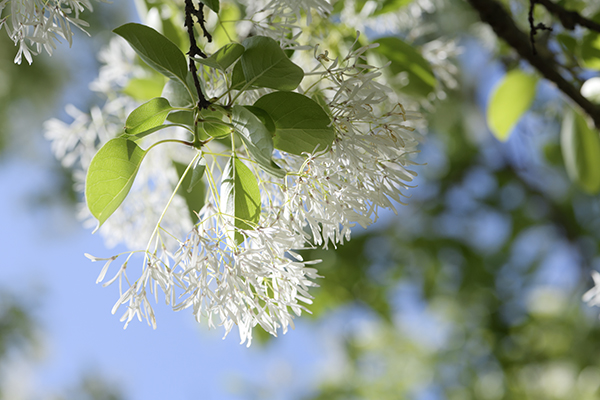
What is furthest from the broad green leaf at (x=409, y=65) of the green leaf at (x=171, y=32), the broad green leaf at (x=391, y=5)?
the green leaf at (x=171, y=32)

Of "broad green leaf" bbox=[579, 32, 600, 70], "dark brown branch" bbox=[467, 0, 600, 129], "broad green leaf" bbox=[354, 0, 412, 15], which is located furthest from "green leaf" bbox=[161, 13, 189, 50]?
"broad green leaf" bbox=[579, 32, 600, 70]

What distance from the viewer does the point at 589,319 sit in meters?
1.56

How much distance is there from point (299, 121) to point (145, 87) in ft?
0.86

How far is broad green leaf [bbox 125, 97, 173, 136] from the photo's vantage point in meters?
0.21

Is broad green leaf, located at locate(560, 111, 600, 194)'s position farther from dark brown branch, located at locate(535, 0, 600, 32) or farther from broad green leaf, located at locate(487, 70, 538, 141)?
dark brown branch, located at locate(535, 0, 600, 32)

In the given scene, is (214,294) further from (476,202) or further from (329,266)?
(476,202)

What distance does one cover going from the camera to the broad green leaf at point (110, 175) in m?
0.22

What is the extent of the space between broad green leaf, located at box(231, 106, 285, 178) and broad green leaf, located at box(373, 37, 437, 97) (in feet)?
0.79

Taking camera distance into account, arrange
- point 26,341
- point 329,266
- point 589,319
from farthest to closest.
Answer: point 26,341, point 589,319, point 329,266

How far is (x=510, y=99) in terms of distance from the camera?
53cm

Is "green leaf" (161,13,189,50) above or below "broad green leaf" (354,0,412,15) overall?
below

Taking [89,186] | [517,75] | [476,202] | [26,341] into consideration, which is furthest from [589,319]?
[26,341]

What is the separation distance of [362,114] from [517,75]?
1.29 feet

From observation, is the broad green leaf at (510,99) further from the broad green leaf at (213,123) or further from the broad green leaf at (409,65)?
the broad green leaf at (213,123)
